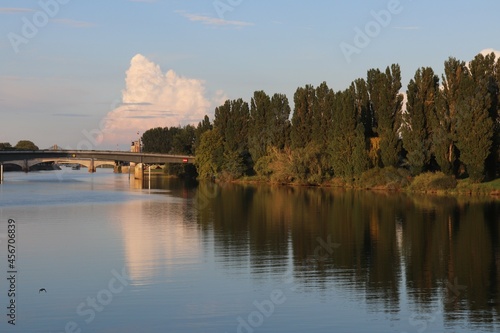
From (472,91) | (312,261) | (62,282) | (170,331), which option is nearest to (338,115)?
(472,91)

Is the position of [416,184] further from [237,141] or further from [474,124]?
[237,141]

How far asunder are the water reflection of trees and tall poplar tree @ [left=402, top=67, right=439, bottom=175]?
11979 millimetres

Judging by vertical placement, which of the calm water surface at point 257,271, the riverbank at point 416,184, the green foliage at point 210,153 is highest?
the green foliage at point 210,153

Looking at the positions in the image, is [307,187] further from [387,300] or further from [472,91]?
[387,300]

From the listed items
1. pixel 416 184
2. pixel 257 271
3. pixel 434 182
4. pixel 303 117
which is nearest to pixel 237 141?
pixel 303 117

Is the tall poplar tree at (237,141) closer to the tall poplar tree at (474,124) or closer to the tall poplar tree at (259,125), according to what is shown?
the tall poplar tree at (259,125)

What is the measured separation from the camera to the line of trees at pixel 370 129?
72.9 metres

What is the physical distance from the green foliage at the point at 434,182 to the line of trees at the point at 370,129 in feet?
2.88

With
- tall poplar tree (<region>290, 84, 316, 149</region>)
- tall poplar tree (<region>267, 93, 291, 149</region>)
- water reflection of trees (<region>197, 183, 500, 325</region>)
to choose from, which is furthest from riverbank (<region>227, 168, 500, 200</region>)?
tall poplar tree (<region>267, 93, 291, 149</region>)

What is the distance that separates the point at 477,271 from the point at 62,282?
16.2m

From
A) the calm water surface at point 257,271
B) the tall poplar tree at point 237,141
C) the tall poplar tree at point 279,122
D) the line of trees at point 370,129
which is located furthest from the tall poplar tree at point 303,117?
the calm water surface at point 257,271

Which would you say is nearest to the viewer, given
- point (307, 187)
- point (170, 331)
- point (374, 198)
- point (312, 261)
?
point (170, 331)

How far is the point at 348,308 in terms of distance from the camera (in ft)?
77.7

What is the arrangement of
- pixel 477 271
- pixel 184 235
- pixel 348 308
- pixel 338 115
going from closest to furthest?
pixel 348 308
pixel 477 271
pixel 184 235
pixel 338 115
